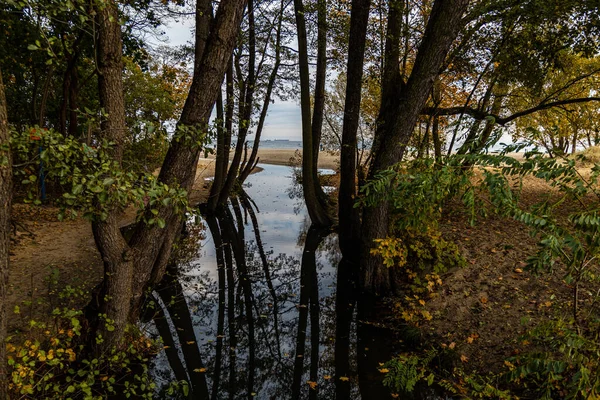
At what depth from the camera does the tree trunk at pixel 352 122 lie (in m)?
8.52

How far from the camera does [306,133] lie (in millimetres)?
11406

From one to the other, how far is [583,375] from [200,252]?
30.2ft

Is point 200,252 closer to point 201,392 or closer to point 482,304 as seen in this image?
point 201,392

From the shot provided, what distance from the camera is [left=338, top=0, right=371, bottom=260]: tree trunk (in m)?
8.52

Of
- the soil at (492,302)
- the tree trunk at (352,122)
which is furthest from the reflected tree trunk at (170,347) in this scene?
the tree trunk at (352,122)

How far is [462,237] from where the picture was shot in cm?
814

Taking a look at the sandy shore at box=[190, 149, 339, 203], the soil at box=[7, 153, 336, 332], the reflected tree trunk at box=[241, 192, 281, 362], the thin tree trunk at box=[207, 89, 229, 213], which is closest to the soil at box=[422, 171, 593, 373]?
the reflected tree trunk at box=[241, 192, 281, 362]

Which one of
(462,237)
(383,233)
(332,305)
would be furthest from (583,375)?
(462,237)

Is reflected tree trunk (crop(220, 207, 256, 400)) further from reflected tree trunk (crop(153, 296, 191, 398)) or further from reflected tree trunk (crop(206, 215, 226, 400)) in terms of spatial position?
reflected tree trunk (crop(153, 296, 191, 398))

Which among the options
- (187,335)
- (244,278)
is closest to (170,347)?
(187,335)

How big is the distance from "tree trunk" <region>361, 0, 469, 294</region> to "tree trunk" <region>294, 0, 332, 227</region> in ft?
12.8

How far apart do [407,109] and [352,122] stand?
2.91 meters

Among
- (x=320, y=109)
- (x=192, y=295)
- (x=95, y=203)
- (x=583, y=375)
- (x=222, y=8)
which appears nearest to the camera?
(x=583, y=375)

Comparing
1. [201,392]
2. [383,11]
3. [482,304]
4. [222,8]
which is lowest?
[201,392]
